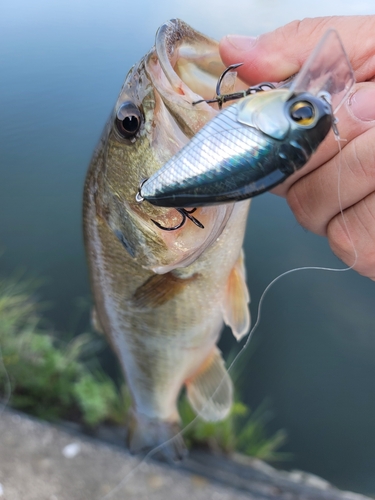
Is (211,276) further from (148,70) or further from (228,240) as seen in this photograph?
(148,70)

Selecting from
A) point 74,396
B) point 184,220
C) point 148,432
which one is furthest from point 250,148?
point 74,396

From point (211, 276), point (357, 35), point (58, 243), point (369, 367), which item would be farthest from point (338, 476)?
point (58, 243)

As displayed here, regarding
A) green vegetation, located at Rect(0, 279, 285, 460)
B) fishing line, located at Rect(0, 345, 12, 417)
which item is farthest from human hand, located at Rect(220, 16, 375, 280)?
fishing line, located at Rect(0, 345, 12, 417)

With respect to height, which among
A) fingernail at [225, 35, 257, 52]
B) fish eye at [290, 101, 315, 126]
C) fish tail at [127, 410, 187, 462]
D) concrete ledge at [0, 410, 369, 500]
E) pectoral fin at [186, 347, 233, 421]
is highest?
fingernail at [225, 35, 257, 52]

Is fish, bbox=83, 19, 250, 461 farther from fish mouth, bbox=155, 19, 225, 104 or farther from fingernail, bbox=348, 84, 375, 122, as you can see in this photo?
Result: fingernail, bbox=348, 84, 375, 122

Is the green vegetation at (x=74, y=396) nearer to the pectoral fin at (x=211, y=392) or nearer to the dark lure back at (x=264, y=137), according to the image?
the pectoral fin at (x=211, y=392)

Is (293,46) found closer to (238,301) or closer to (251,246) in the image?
(238,301)

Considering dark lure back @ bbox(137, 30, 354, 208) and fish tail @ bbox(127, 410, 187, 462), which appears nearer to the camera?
dark lure back @ bbox(137, 30, 354, 208)
